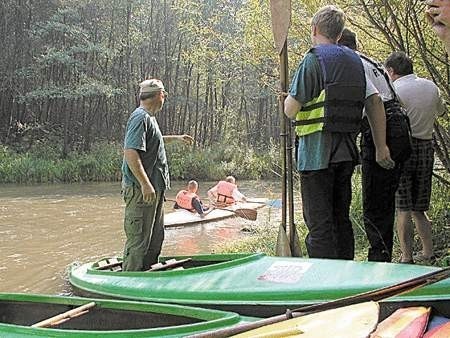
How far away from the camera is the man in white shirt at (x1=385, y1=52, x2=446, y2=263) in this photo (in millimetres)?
4305

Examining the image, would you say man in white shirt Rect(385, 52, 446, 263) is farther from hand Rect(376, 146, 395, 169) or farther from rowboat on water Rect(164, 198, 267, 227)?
rowboat on water Rect(164, 198, 267, 227)

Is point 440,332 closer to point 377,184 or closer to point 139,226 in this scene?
point 377,184

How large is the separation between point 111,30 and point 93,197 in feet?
28.7

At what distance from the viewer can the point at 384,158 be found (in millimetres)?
3777

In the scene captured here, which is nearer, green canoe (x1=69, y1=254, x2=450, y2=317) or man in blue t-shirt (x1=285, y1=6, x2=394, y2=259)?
green canoe (x1=69, y1=254, x2=450, y2=317)

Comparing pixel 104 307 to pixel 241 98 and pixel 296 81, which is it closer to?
pixel 296 81

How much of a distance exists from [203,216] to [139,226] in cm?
601

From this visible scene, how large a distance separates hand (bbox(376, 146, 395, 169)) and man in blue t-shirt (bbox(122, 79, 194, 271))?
1514 mm

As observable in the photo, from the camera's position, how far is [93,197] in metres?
14.6

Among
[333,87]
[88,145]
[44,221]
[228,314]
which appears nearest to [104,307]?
[228,314]

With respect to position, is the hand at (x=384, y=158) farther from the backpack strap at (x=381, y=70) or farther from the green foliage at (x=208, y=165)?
the green foliage at (x=208, y=165)

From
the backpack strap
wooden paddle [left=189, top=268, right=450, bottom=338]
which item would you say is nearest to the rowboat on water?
the backpack strap

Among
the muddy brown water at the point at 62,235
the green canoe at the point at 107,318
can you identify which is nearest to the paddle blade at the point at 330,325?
the green canoe at the point at 107,318

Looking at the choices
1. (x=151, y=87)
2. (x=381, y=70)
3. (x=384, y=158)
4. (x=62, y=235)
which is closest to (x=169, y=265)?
(x=151, y=87)
